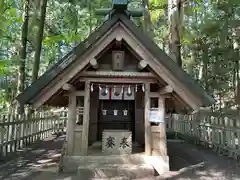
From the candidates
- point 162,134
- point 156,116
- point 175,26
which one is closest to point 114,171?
point 162,134

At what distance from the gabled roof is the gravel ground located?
211 cm

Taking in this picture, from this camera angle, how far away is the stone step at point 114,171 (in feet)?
18.6

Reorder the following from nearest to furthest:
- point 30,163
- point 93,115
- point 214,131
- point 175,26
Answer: point 30,163
point 93,115
point 214,131
point 175,26

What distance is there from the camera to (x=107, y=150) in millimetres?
6953

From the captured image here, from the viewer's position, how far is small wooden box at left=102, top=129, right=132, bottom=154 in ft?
22.8

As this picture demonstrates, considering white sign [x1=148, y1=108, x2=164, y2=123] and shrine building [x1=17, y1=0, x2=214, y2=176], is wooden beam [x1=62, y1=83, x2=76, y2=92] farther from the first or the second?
white sign [x1=148, y1=108, x2=164, y2=123]

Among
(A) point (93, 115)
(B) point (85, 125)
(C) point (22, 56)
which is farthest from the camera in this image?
(C) point (22, 56)

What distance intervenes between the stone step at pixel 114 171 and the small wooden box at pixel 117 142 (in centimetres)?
104

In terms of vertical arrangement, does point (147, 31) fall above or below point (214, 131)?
above

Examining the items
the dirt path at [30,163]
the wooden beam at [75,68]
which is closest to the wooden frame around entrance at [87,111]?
the wooden beam at [75,68]

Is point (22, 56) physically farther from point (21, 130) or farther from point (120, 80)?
point (120, 80)

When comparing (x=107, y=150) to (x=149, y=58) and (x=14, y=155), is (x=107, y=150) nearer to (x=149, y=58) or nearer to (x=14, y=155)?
(x=149, y=58)

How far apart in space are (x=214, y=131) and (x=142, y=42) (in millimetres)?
5872

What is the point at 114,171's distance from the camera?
574 centimetres
